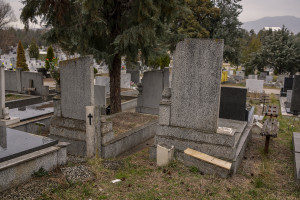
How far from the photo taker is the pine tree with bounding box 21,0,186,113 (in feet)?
22.8

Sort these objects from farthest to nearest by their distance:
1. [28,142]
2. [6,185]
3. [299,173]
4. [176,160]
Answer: [176,160] < [28,142] < [299,173] < [6,185]

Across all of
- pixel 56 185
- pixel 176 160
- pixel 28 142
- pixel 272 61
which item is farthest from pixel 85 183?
pixel 272 61

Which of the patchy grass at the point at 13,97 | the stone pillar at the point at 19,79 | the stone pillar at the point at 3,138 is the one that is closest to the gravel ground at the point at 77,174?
the stone pillar at the point at 3,138

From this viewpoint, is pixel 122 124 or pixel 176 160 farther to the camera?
pixel 122 124

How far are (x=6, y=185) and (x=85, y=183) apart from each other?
3.81ft

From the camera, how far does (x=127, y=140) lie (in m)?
6.64

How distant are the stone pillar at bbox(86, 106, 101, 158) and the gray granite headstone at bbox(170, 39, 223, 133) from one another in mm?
1656

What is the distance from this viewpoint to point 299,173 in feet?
14.0

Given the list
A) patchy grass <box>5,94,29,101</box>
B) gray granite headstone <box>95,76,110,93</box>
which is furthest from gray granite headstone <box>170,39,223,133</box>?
gray granite headstone <box>95,76,110,93</box>

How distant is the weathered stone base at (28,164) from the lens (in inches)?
150

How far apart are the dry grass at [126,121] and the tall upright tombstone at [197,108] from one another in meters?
2.06

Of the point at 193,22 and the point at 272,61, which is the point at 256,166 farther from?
the point at 272,61

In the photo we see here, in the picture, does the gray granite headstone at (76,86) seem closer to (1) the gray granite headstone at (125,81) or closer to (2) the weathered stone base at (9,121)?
(2) the weathered stone base at (9,121)

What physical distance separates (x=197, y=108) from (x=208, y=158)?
0.98 m
